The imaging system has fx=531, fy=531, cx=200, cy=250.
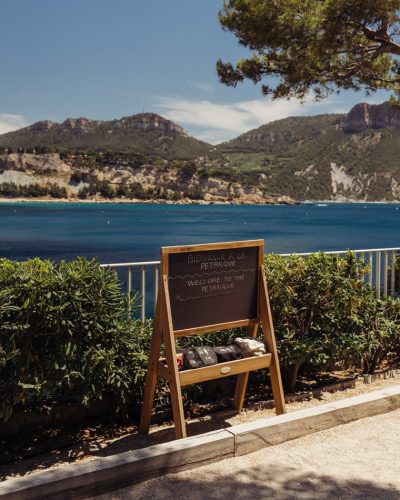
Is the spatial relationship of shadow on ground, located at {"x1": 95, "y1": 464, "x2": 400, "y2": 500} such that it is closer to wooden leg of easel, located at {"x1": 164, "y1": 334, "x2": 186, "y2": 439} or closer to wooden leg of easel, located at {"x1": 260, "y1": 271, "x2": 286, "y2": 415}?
wooden leg of easel, located at {"x1": 164, "y1": 334, "x2": 186, "y2": 439}

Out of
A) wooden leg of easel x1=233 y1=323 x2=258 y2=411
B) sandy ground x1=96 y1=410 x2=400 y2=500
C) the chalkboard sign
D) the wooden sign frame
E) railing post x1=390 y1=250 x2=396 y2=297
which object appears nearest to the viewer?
sandy ground x1=96 y1=410 x2=400 y2=500

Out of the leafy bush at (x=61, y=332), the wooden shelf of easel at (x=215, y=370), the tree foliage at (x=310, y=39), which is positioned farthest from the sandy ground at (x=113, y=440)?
the tree foliage at (x=310, y=39)

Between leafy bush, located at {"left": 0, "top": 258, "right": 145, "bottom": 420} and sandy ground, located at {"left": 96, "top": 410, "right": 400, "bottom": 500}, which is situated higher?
leafy bush, located at {"left": 0, "top": 258, "right": 145, "bottom": 420}

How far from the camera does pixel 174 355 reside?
14.9 ft

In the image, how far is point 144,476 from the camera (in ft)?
12.8

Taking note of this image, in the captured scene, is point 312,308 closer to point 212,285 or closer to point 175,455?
point 212,285

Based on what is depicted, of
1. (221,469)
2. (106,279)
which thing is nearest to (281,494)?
(221,469)

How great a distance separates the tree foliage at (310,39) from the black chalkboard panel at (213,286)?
4936 millimetres

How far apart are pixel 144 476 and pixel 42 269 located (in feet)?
6.42

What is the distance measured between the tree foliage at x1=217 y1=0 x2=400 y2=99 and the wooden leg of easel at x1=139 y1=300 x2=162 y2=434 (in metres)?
5.95

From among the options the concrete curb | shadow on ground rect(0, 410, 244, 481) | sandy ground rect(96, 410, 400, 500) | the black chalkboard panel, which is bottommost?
shadow on ground rect(0, 410, 244, 481)

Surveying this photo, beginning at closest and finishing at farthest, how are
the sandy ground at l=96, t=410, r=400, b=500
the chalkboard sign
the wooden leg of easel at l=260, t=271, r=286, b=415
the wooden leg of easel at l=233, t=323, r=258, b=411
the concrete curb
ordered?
the concrete curb → the sandy ground at l=96, t=410, r=400, b=500 → the chalkboard sign → the wooden leg of easel at l=260, t=271, r=286, b=415 → the wooden leg of easel at l=233, t=323, r=258, b=411

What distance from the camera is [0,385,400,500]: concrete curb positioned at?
3.58 metres

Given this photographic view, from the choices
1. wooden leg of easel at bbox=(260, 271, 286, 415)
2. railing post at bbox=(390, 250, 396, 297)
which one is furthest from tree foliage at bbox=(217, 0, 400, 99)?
wooden leg of easel at bbox=(260, 271, 286, 415)
